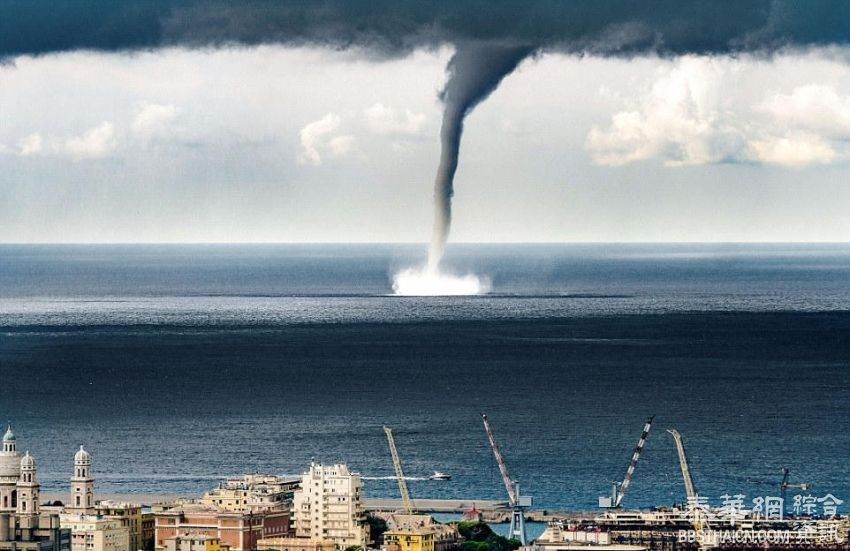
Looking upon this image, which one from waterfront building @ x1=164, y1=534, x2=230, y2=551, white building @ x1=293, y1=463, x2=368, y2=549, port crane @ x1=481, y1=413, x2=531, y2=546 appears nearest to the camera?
waterfront building @ x1=164, y1=534, x2=230, y2=551

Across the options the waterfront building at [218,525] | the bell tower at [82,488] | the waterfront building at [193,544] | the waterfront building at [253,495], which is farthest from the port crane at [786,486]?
the bell tower at [82,488]

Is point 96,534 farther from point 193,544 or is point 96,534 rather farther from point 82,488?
point 82,488

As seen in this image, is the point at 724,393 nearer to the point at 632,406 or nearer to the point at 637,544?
the point at 632,406

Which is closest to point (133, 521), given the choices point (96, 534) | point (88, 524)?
point (88, 524)

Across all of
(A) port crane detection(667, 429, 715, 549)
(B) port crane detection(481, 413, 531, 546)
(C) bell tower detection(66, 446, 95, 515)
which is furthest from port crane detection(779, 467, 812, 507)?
(C) bell tower detection(66, 446, 95, 515)

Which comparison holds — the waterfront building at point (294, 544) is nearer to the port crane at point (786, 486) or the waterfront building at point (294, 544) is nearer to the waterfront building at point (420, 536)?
the waterfront building at point (420, 536)

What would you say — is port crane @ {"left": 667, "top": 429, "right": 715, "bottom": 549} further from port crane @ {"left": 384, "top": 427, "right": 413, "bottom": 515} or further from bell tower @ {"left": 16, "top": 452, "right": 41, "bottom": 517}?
bell tower @ {"left": 16, "top": 452, "right": 41, "bottom": 517}

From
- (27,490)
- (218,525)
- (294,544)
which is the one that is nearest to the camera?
(294,544)
